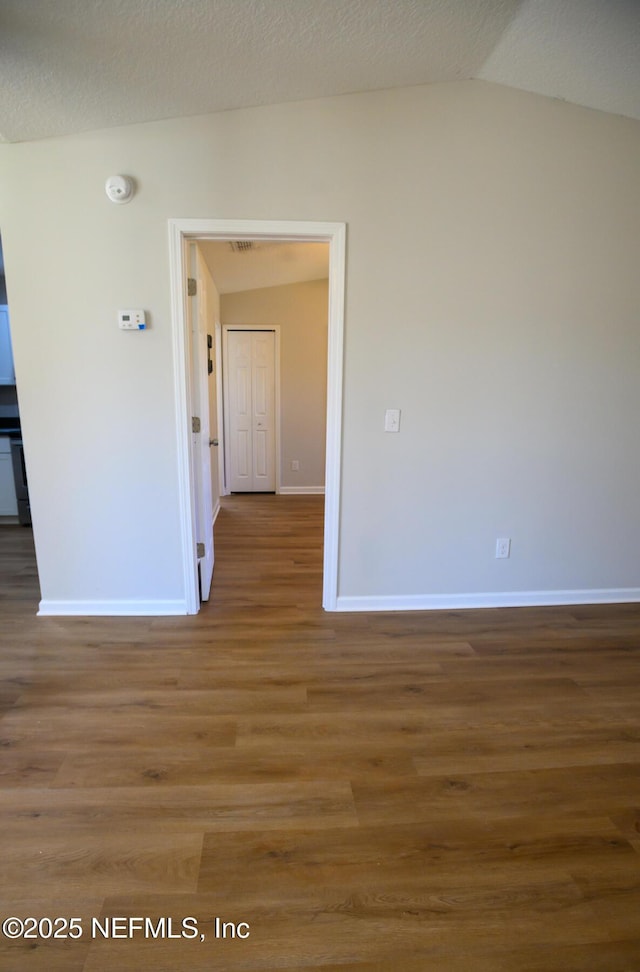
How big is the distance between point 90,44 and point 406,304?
65.5 inches

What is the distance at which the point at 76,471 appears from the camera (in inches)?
96.7

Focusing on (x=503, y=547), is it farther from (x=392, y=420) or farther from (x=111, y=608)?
(x=111, y=608)

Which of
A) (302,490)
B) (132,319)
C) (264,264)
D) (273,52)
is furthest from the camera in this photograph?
(302,490)

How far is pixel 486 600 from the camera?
2.79 meters

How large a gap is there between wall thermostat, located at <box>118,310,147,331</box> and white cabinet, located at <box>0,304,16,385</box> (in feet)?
8.79

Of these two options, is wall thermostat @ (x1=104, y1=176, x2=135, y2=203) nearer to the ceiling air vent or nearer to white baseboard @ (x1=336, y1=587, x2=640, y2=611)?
the ceiling air vent

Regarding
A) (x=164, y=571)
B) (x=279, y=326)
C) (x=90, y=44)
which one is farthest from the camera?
(x=279, y=326)

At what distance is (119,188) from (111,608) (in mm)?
2209

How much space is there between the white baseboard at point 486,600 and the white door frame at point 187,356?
0.72 ft

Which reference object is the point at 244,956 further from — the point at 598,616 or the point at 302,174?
the point at 302,174

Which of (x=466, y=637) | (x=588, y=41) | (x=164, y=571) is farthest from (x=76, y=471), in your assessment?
(x=588, y=41)

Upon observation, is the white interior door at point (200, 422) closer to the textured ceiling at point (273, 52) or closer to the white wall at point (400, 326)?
the white wall at point (400, 326)

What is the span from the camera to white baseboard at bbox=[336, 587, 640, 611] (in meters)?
2.72

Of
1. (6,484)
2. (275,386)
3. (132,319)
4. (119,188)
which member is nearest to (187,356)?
(132,319)
